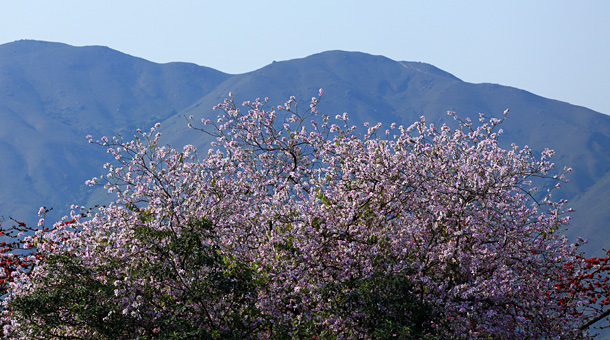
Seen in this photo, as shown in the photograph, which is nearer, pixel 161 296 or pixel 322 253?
pixel 161 296

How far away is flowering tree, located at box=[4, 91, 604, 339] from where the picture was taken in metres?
11.7

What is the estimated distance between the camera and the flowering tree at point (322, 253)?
11727mm

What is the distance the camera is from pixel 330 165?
15516 millimetres

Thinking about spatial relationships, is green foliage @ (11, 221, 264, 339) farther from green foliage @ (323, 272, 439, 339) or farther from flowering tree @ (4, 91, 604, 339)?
green foliage @ (323, 272, 439, 339)

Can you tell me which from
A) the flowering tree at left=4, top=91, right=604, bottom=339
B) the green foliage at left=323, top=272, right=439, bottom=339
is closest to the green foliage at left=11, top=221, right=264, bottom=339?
the flowering tree at left=4, top=91, right=604, bottom=339

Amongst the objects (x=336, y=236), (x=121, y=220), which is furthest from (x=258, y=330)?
(x=121, y=220)

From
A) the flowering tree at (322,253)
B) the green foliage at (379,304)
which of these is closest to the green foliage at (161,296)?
the flowering tree at (322,253)

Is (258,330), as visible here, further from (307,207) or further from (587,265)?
(587,265)

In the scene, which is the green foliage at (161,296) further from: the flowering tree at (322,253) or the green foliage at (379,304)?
the green foliage at (379,304)

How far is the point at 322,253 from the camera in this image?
12.9 meters

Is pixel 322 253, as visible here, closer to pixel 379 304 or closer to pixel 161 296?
pixel 379 304

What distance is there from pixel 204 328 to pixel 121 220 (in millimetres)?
3079

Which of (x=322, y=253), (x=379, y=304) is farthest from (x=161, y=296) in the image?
(x=379, y=304)

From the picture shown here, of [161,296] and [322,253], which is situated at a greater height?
[161,296]
